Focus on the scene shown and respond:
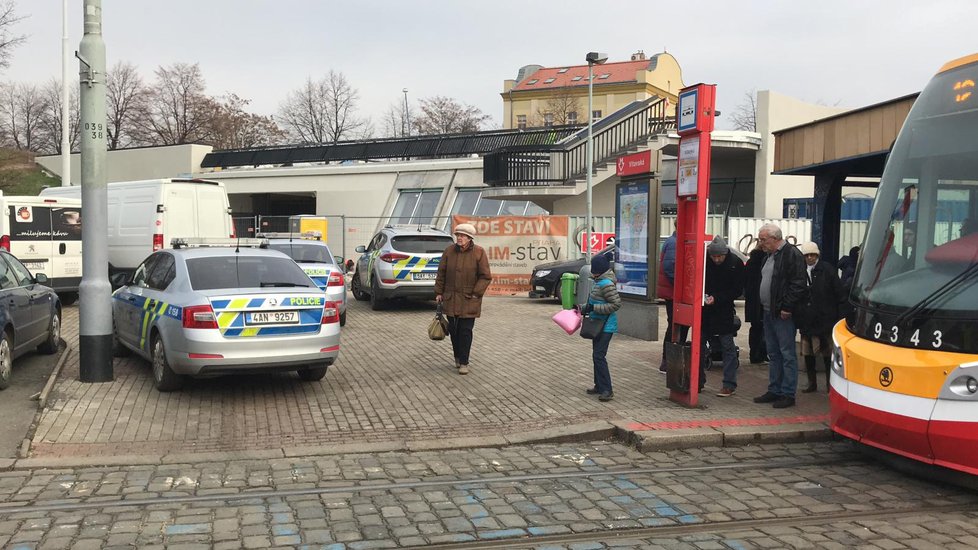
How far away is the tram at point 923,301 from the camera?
5.47m

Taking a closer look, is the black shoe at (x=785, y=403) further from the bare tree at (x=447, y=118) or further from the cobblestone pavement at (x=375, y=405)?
the bare tree at (x=447, y=118)

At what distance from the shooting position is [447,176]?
31.5m

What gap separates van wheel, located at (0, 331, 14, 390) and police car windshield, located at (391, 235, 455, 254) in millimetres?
8345

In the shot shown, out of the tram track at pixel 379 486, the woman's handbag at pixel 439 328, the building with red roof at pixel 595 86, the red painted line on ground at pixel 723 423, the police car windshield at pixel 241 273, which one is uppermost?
the building with red roof at pixel 595 86

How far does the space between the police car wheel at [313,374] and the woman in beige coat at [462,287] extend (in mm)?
1694

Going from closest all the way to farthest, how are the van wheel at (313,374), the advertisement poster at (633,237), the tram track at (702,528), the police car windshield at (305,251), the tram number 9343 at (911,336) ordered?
the tram track at (702,528), the tram number 9343 at (911,336), the van wheel at (313,374), the advertisement poster at (633,237), the police car windshield at (305,251)

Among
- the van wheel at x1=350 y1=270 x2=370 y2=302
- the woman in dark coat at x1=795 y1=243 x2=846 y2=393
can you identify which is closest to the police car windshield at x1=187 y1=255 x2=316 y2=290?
the woman in dark coat at x1=795 y1=243 x2=846 y2=393

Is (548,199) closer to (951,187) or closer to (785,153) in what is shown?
(785,153)

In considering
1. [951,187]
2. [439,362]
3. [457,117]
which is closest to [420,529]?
[951,187]

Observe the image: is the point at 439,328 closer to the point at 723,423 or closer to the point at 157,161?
the point at 723,423

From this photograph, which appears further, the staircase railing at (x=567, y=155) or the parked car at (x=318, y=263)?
the staircase railing at (x=567, y=155)

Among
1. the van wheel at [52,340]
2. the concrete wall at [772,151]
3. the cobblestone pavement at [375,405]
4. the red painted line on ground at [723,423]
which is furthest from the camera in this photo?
the concrete wall at [772,151]

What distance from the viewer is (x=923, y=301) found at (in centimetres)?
583

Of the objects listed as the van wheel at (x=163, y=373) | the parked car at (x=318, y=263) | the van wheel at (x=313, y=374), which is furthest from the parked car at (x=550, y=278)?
the van wheel at (x=163, y=373)
